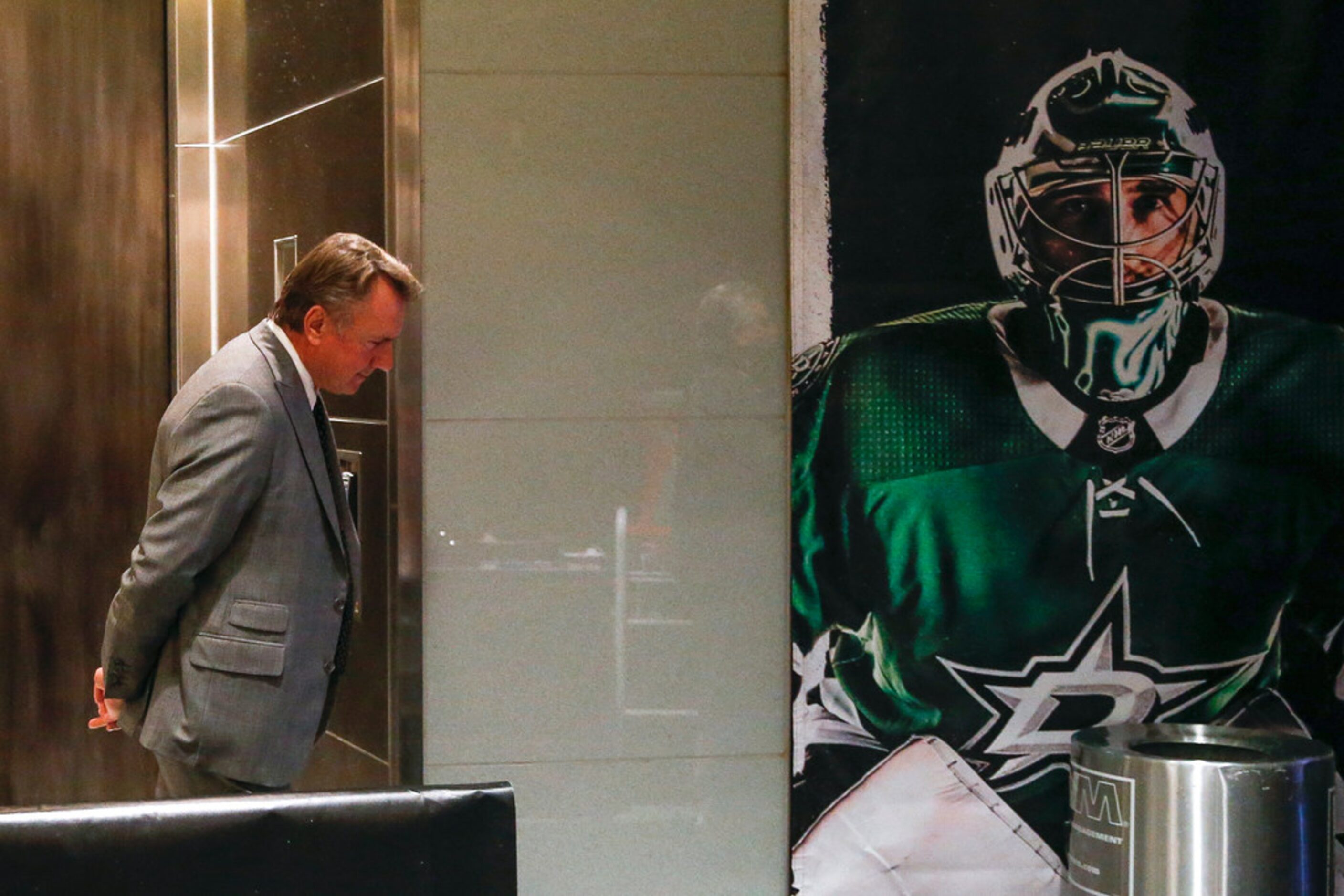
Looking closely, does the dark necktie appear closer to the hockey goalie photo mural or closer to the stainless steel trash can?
the hockey goalie photo mural

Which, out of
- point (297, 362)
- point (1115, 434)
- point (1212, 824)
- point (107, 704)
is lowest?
point (1212, 824)

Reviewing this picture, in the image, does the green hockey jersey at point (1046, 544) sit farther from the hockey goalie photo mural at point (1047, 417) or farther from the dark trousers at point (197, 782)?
the dark trousers at point (197, 782)

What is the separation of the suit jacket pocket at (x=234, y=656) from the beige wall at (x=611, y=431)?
91 cm

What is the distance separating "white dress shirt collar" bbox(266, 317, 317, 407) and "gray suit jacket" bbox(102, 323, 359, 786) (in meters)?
0.03

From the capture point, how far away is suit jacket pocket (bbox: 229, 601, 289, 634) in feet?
9.34

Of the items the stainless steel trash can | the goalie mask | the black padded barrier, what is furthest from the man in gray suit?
the goalie mask

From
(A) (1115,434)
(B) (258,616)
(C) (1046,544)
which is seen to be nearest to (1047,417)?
(A) (1115,434)

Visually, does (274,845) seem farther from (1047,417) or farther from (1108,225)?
(1108,225)

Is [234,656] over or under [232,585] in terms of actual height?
under

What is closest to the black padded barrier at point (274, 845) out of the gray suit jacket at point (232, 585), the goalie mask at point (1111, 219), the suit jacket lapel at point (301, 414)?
the gray suit jacket at point (232, 585)

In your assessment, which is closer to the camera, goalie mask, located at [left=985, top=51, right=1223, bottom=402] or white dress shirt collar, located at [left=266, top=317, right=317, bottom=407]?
white dress shirt collar, located at [left=266, top=317, right=317, bottom=407]

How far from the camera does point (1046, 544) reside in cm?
395

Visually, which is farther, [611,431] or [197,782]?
[611,431]

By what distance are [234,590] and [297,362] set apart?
468 millimetres
